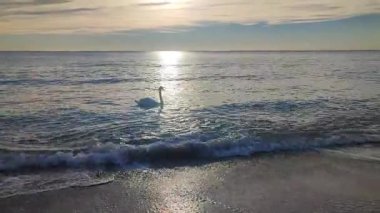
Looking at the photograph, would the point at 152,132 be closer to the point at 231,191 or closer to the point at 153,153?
the point at 153,153

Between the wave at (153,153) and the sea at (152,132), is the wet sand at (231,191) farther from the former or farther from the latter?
the wave at (153,153)

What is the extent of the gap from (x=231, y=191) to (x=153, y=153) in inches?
129

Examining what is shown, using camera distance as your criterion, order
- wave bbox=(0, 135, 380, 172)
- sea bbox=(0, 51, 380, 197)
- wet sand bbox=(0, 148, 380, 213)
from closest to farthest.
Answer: wet sand bbox=(0, 148, 380, 213)
sea bbox=(0, 51, 380, 197)
wave bbox=(0, 135, 380, 172)

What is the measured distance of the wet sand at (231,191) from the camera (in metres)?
6.82

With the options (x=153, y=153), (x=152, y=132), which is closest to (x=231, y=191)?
(x=153, y=153)

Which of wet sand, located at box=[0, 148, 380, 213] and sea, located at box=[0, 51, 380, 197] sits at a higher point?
wet sand, located at box=[0, 148, 380, 213]

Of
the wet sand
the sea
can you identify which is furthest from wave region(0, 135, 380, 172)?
the wet sand

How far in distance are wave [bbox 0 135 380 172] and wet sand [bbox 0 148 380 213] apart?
2.94 ft

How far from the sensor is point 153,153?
10.3 m

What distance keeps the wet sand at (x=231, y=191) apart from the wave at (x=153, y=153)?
2.94 ft

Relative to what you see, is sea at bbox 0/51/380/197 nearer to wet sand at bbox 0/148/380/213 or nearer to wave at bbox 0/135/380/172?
wave at bbox 0/135/380/172

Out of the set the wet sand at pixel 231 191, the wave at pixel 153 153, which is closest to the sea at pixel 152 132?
the wave at pixel 153 153

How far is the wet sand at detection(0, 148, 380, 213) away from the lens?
6.82 m

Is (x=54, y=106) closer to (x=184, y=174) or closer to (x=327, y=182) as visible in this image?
(x=184, y=174)
